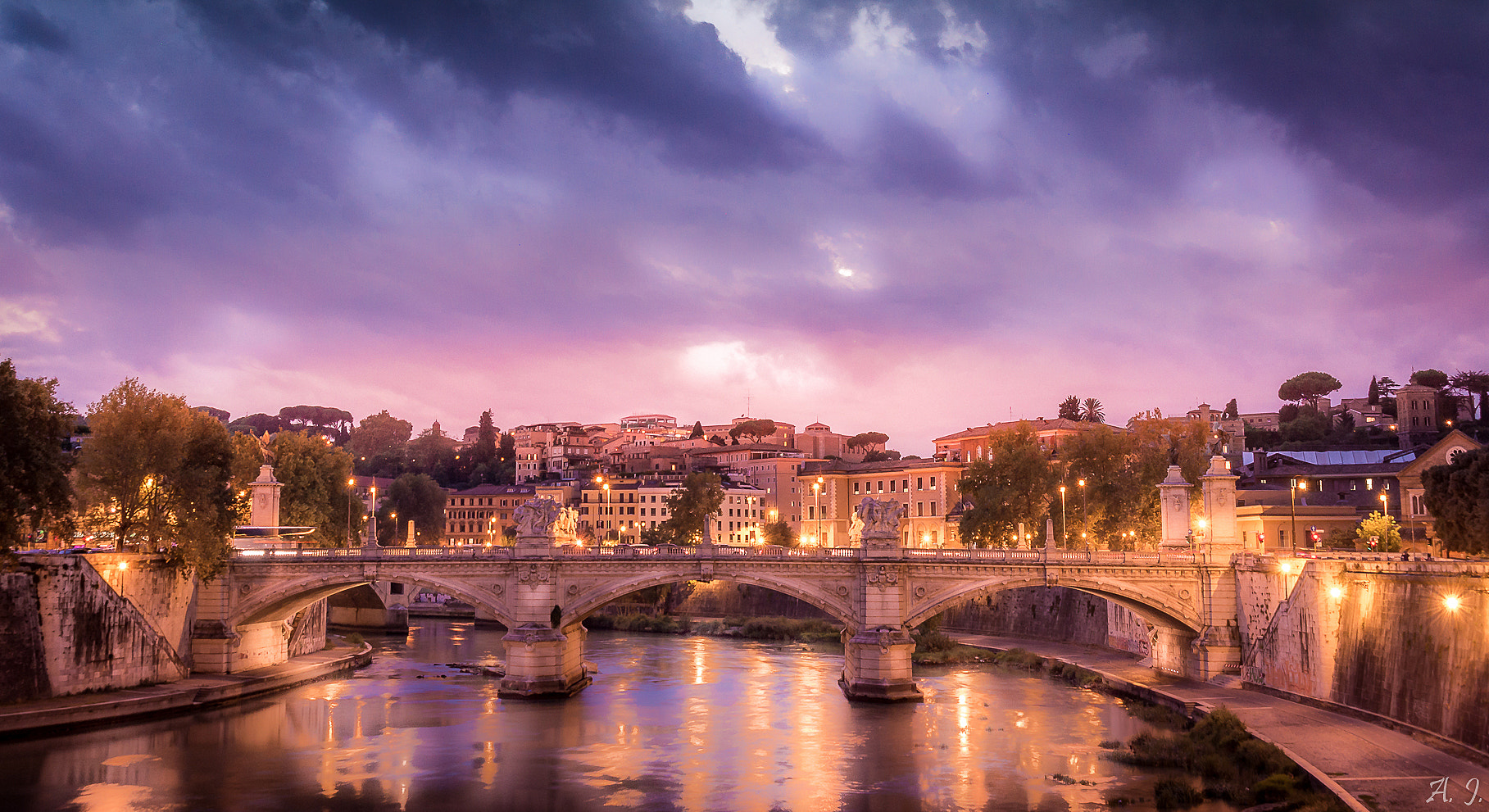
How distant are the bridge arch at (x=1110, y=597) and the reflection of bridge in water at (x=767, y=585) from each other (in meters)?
0.06

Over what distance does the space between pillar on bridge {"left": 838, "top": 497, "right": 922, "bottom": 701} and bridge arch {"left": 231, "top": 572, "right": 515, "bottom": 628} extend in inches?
539

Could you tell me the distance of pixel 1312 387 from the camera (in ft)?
424

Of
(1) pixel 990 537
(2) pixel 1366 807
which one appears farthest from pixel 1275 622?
(1) pixel 990 537

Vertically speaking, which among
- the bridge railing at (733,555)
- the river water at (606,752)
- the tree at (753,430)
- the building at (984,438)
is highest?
the tree at (753,430)

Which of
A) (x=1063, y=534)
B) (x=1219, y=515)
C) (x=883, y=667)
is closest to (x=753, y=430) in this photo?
(x=1063, y=534)

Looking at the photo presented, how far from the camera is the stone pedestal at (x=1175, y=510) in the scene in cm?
4584

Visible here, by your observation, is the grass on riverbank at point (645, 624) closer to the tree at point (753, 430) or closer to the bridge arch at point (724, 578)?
the bridge arch at point (724, 578)

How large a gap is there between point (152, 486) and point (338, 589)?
329 inches

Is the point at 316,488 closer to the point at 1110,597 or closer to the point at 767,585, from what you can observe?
the point at 767,585

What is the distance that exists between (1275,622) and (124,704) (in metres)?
38.4

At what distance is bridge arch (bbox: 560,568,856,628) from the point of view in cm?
4453

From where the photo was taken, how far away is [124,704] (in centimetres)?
3791

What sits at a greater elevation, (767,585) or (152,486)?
(152,486)

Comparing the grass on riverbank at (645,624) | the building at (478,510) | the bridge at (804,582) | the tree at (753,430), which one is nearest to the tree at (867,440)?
the tree at (753,430)
